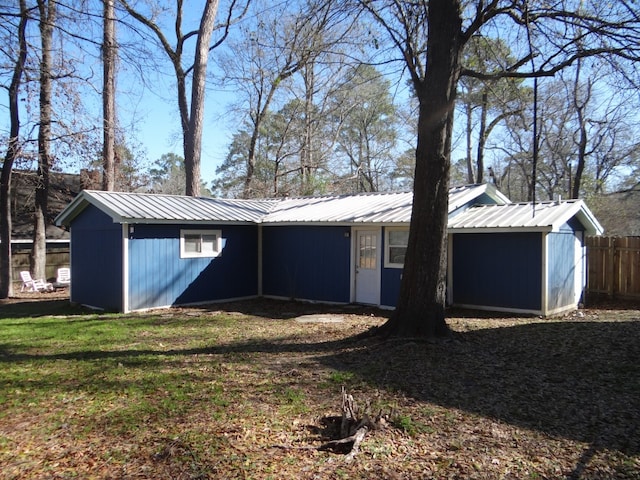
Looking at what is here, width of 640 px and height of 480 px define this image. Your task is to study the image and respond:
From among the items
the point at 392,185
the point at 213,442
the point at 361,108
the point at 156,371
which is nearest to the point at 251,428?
the point at 213,442

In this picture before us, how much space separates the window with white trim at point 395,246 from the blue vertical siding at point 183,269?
163 inches

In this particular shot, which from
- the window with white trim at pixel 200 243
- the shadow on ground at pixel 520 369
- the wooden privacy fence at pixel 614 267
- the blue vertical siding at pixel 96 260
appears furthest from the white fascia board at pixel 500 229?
the blue vertical siding at pixel 96 260

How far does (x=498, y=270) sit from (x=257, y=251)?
6.53 metres

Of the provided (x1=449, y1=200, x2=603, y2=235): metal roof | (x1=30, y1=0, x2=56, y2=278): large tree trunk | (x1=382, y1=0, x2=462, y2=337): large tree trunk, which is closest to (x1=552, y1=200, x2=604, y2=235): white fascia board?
(x1=449, y1=200, x2=603, y2=235): metal roof

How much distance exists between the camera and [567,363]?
6.45 meters

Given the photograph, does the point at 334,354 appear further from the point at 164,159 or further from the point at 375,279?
the point at 164,159

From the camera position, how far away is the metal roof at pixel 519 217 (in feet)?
34.5

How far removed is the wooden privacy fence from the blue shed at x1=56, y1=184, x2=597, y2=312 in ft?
6.21

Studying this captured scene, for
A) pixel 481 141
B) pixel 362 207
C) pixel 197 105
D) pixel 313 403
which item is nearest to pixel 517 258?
pixel 362 207

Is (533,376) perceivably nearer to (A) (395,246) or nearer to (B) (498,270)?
(B) (498,270)

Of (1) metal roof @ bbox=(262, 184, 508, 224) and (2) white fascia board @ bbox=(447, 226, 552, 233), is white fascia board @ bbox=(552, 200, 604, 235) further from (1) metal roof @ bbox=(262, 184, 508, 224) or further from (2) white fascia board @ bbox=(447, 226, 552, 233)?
(1) metal roof @ bbox=(262, 184, 508, 224)

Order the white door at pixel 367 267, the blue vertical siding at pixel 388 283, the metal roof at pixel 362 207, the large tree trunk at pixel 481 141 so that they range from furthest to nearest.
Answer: the large tree trunk at pixel 481 141 → the white door at pixel 367 267 → the metal roof at pixel 362 207 → the blue vertical siding at pixel 388 283

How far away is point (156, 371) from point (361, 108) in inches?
1028

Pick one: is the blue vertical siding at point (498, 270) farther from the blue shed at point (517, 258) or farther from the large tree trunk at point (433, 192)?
the large tree trunk at point (433, 192)
